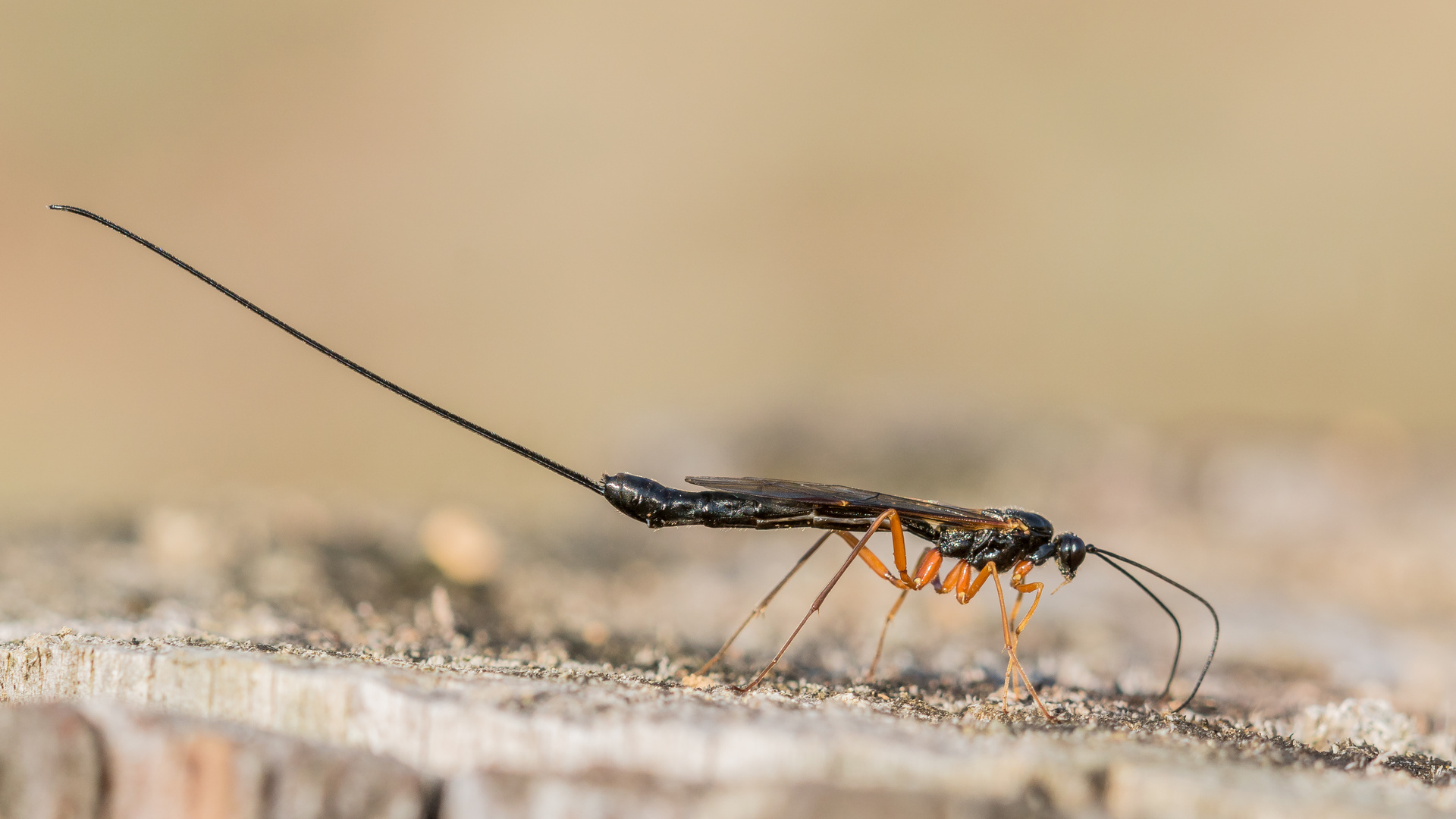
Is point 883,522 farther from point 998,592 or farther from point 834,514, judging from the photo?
point 998,592

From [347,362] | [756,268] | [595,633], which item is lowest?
[595,633]

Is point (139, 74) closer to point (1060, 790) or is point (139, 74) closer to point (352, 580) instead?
point (352, 580)

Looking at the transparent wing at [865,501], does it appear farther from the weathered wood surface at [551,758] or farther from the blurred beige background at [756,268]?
the blurred beige background at [756,268]

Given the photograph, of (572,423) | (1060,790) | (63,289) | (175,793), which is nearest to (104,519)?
(175,793)

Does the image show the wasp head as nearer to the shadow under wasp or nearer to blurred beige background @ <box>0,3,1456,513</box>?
the shadow under wasp

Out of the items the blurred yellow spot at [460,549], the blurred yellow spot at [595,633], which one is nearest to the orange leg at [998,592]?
the blurred yellow spot at [595,633]

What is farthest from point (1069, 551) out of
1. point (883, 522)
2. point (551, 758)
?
point (551, 758)
